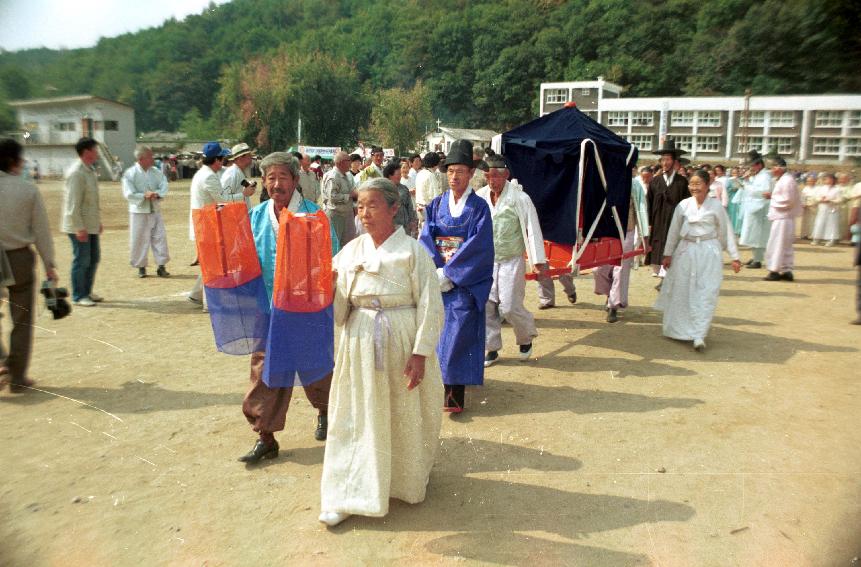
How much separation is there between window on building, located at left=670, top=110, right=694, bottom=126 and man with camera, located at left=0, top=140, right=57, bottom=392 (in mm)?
4654

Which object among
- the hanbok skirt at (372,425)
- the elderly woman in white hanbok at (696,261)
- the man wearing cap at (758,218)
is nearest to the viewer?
the hanbok skirt at (372,425)

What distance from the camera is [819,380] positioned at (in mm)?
5453

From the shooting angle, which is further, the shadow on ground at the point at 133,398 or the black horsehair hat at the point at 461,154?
the shadow on ground at the point at 133,398

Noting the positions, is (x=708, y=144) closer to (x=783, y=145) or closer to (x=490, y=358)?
(x=783, y=145)

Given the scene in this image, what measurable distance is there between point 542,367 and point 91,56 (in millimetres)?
4504

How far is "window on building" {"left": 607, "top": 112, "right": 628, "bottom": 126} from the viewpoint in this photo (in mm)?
7056

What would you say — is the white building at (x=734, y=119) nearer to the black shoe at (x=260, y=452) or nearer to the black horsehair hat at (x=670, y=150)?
the black horsehair hat at (x=670, y=150)

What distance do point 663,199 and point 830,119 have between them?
21.0 ft

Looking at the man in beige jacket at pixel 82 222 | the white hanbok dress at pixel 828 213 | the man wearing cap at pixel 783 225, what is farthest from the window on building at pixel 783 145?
the white hanbok dress at pixel 828 213

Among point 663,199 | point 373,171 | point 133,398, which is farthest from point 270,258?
point 663,199

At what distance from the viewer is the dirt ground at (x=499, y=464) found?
2926 millimetres

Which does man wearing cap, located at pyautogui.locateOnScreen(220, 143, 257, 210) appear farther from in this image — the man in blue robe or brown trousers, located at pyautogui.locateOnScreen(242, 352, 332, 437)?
brown trousers, located at pyautogui.locateOnScreen(242, 352, 332, 437)

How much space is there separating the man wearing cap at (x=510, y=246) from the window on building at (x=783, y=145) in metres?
2.03

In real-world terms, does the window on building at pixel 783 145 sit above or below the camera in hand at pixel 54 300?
above
